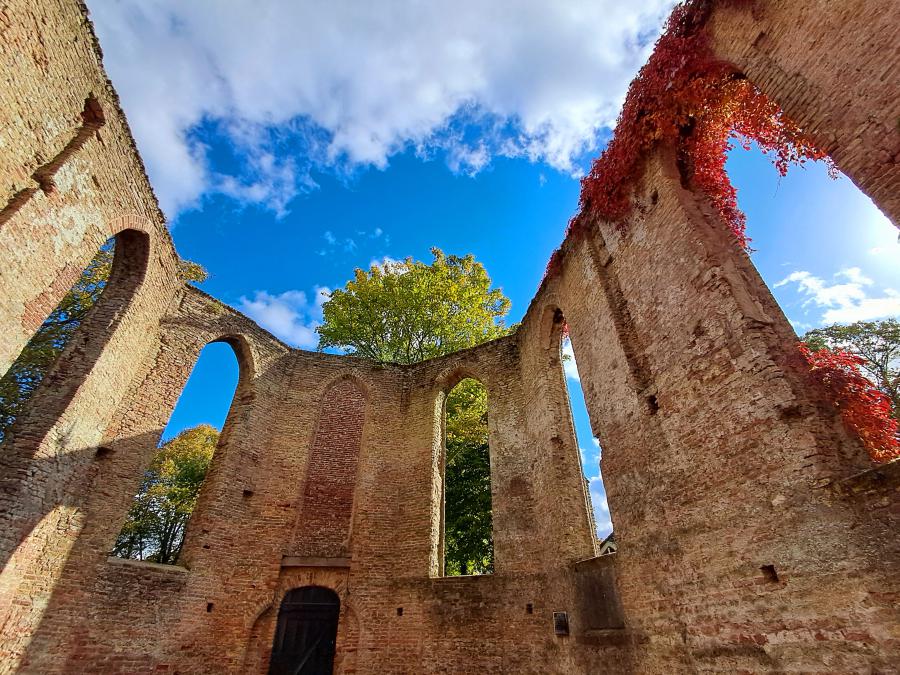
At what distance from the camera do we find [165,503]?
19.2m

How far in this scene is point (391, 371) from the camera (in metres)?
12.5

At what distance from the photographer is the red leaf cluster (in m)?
5.74

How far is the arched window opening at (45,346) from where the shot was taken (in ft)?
37.6

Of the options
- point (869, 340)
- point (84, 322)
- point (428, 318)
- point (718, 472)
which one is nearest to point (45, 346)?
point (84, 322)

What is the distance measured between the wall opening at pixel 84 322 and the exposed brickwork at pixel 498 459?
0.07 m

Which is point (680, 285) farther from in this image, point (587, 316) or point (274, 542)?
point (274, 542)

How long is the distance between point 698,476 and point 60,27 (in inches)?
394

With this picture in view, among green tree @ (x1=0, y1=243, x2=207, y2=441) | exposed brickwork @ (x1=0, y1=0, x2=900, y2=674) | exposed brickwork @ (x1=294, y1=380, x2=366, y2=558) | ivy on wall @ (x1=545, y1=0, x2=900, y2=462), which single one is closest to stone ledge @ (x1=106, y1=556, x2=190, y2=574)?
exposed brickwork @ (x1=0, y1=0, x2=900, y2=674)

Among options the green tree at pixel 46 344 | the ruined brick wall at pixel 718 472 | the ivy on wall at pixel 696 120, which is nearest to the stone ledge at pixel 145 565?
the green tree at pixel 46 344

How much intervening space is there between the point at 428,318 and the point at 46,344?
11.8 metres

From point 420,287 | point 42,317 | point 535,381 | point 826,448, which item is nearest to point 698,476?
point 826,448

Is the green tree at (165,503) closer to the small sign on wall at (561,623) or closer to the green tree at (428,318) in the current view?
the green tree at (428,318)

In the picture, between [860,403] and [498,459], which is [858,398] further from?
[498,459]

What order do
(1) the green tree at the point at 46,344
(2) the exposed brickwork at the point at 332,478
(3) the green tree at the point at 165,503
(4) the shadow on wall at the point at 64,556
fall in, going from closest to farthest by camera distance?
(4) the shadow on wall at the point at 64,556
(2) the exposed brickwork at the point at 332,478
(1) the green tree at the point at 46,344
(3) the green tree at the point at 165,503
